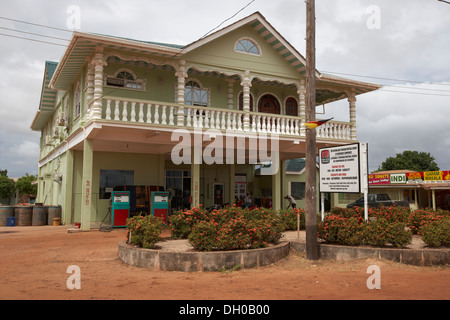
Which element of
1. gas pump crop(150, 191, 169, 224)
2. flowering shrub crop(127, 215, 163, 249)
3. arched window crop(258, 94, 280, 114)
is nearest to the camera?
flowering shrub crop(127, 215, 163, 249)

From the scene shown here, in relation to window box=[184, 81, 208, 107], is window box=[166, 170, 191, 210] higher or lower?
lower

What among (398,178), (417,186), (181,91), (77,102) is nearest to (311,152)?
(181,91)

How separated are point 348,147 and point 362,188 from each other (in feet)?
3.79

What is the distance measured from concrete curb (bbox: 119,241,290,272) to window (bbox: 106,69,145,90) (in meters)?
9.16

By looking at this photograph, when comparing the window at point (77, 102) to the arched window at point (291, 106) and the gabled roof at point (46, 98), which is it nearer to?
the gabled roof at point (46, 98)

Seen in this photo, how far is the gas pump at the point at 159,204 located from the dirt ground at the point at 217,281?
5722 millimetres

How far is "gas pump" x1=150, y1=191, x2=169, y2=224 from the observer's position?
590 inches

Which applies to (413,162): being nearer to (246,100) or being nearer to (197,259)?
(246,100)

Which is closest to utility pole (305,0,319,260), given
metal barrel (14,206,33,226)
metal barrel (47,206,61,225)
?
metal barrel (47,206,61,225)

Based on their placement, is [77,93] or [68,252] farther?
[77,93]

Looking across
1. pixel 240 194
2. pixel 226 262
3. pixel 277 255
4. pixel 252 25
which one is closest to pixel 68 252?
pixel 226 262

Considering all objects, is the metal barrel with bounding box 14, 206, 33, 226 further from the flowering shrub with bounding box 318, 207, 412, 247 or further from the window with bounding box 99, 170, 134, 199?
the flowering shrub with bounding box 318, 207, 412, 247

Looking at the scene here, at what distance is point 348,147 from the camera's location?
9594mm
